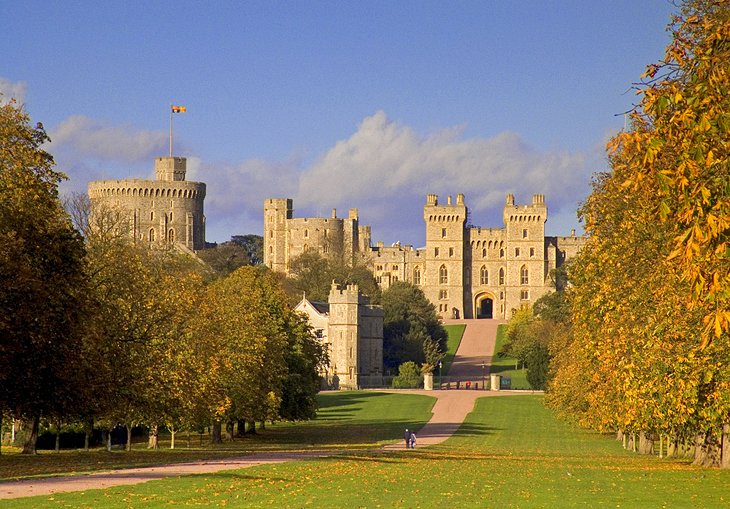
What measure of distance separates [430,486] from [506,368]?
8515cm

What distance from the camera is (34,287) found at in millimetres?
25906

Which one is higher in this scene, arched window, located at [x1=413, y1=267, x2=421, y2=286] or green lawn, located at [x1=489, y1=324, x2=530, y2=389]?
arched window, located at [x1=413, y1=267, x2=421, y2=286]

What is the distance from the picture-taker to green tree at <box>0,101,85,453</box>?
26156 millimetres

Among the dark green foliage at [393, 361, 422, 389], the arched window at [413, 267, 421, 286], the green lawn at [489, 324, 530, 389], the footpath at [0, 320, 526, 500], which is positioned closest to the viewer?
the footpath at [0, 320, 526, 500]

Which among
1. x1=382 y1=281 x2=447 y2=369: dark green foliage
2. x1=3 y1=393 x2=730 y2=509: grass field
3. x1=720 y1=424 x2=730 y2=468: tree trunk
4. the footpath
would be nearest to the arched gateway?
x1=382 y1=281 x2=447 y2=369: dark green foliage

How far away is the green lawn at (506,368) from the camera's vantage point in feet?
317

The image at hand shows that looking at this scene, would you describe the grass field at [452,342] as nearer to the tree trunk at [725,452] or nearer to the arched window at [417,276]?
→ the arched window at [417,276]

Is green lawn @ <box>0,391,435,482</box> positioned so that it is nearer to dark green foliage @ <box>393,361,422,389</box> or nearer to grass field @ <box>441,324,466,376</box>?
dark green foliage @ <box>393,361,422,389</box>

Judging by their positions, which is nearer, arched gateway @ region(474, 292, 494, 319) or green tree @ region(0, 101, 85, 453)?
green tree @ region(0, 101, 85, 453)

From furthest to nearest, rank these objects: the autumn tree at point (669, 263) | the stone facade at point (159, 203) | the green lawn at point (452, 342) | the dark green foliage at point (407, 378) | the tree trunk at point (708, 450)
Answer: the stone facade at point (159, 203) → the green lawn at point (452, 342) → the dark green foliage at point (407, 378) → the tree trunk at point (708, 450) → the autumn tree at point (669, 263)

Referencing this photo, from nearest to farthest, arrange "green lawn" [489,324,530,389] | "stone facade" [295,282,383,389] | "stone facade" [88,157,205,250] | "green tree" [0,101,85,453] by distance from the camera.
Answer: "green tree" [0,101,85,453], "stone facade" [295,282,383,389], "green lawn" [489,324,530,389], "stone facade" [88,157,205,250]

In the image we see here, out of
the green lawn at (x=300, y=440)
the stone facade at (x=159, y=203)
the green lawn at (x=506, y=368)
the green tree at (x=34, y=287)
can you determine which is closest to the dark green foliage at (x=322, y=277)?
the green lawn at (x=506, y=368)

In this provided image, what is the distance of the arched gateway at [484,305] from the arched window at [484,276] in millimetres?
1263

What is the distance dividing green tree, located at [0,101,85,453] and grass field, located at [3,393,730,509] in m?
5.32
